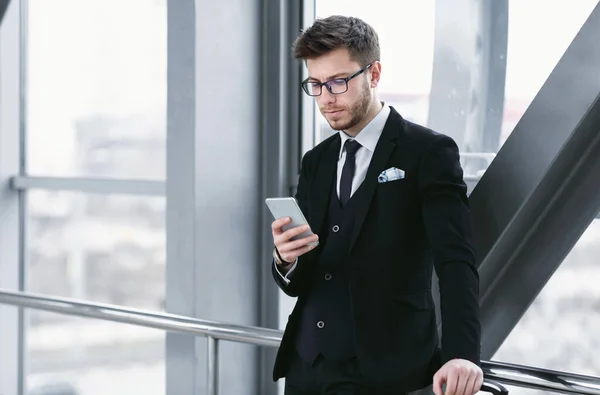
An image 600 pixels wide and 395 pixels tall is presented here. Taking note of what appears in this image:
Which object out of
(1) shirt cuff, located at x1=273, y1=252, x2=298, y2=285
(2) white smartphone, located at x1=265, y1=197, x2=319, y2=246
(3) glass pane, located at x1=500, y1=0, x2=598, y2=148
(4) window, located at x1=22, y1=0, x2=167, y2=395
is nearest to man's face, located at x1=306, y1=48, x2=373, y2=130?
(2) white smartphone, located at x1=265, y1=197, x2=319, y2=246

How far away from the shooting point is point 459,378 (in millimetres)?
1479

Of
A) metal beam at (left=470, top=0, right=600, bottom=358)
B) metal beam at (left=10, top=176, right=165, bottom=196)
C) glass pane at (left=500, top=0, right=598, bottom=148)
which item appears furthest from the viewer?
metal beam at (left=10, top=176, right=165, bottom=196)

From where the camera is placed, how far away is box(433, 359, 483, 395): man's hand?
1477 mm

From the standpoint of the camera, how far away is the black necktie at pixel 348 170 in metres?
1.71

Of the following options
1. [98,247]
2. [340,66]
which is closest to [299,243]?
[340,66]

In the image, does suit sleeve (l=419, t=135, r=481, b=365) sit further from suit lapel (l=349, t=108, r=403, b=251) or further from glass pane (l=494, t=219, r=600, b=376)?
glass pane (l=494, t=219, r=600, b=376)

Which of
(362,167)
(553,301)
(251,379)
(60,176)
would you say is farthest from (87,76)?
(362,167)

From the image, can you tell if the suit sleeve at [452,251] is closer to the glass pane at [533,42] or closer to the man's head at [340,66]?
the man's head at [340,66]

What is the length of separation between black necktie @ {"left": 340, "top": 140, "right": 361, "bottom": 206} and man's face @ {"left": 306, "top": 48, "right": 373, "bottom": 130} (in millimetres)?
54

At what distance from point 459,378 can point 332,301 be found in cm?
33

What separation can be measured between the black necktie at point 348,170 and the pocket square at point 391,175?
0.09 meters

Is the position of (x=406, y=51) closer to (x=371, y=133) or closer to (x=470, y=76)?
(x=470, y=76)

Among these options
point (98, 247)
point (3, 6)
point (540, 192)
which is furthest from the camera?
point (98, 247)

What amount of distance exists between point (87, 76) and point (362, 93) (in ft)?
11.2
